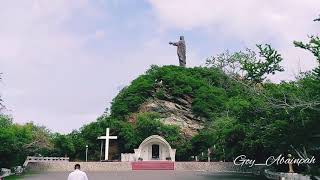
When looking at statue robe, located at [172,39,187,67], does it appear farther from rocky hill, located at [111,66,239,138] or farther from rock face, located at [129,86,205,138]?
rock face, located at [129,86,205,138]

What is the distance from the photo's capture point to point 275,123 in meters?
22.9

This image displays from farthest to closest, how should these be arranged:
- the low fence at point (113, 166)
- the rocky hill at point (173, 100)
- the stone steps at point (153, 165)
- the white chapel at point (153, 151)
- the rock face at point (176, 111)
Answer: the rocky hill at point (173, 100)
the rock face at point (176, 111)
the white chapel at point (153, 151)
the stone steps at point (153, 165)
the low fence at point (113, 166)

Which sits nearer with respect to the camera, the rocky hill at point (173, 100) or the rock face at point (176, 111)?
the rock face at point (176, 111)

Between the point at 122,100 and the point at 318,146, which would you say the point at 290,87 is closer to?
the point at 318,146

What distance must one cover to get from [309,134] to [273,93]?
7.94 feet

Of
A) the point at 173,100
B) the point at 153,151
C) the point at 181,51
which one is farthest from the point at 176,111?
the point at 181,51

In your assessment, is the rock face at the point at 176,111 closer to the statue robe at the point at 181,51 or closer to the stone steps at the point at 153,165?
the statue robe at the point at 181,51

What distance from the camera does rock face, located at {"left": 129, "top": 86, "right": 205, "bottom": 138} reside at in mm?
53438

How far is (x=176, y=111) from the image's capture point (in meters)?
→ 55.0

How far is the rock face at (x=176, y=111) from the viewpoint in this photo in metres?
53.4

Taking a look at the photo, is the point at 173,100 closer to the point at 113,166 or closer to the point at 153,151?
the point at 153,151

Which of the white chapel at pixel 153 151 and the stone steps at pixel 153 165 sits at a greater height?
the white chapel at pixel 153 151

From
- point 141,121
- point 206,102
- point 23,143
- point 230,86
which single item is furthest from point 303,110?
point 230,86

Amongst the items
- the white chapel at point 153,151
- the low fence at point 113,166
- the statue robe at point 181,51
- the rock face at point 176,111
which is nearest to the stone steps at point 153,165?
the low fence at point 113,166
